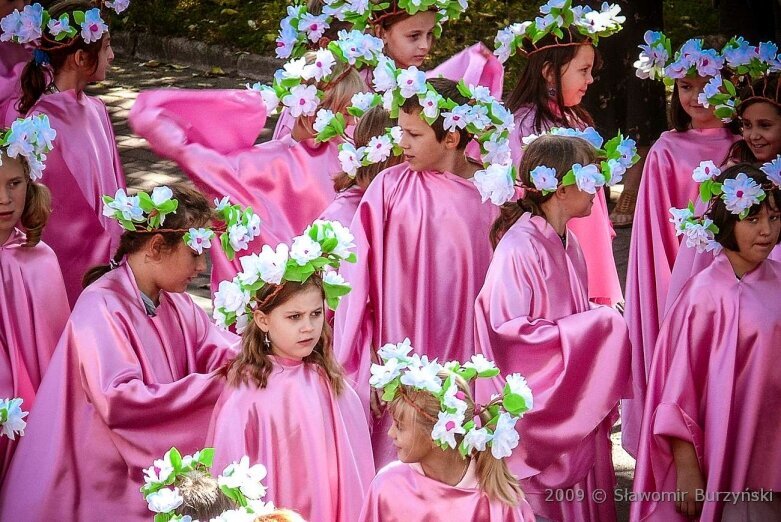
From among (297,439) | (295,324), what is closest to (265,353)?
(295,324)

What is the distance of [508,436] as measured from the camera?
3893 millimetres

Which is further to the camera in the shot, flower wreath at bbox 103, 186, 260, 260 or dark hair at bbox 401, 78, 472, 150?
dark hair at bbox 401, 78, 472, 150

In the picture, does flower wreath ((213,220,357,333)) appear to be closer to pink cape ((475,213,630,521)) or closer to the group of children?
the group of children

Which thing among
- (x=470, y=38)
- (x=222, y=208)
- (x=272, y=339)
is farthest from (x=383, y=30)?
(x=470, y=38)

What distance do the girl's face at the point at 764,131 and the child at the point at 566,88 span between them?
73 centimetres

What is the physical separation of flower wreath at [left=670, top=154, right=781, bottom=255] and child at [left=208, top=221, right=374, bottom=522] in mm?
1187

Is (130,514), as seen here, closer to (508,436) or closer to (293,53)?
(508,436)

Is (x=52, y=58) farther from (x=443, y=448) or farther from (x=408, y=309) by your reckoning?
(x=443, y=448)

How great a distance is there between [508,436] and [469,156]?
1990mm

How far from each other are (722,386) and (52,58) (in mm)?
3251

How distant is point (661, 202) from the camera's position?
609 centimetres

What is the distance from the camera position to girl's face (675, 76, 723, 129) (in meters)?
5.91

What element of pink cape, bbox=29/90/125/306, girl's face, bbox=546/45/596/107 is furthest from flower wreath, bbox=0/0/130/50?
girl's face, bbox=546/45/596/107

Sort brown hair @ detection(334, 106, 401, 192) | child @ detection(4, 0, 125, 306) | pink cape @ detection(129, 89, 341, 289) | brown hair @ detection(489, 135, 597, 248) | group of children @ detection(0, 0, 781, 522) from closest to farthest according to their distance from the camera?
group of children @ detection(0, 0, 781, 522) → brown hair @ detection(489, 135, 597, 248) → brown hair @ detection(334, 106, 401, 192) → child @ detection(4, 0, 125, 306) → pink cape @ detection(129, 89, 341, 289)
